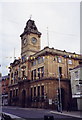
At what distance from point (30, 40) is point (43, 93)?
676 inches

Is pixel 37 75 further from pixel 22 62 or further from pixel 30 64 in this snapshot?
pixel 22 62

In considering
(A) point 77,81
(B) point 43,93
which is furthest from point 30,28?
(A) point 77,81

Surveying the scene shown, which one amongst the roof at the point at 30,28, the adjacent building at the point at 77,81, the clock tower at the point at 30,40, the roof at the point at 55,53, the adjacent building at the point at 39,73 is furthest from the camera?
the roof at the point at 30,28

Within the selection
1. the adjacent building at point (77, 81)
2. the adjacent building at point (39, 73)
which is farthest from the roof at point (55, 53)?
the adjacent building at point (77, 81)

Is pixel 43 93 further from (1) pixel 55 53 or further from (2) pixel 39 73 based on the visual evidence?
(1) pixel 55 53

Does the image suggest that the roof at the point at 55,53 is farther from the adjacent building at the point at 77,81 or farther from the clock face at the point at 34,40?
the clock face at the point at 34,40

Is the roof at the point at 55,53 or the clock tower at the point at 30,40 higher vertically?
the clock tower at the point at 30,40

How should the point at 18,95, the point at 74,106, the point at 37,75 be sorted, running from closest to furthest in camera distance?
the point at 74,106
the point at 37,75
the point at 18,95

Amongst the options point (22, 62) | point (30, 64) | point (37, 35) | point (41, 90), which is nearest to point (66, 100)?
point (41, 90)

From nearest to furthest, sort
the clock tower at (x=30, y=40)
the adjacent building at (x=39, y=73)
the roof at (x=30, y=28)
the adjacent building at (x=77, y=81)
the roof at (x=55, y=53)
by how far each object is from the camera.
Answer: the adjacent building at (x=77, y=81) < the adjacent building at (x=39, y=73) < the roof at (x=55, y=53) < the clock tower at (x=30, y=40) < the roof at (x=30, y=28)

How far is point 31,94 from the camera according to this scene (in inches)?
1877

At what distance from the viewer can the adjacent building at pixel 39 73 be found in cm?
4112

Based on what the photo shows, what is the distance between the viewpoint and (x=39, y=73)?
45.2 metres

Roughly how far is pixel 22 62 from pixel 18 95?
392 inches
